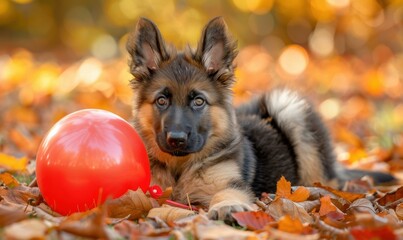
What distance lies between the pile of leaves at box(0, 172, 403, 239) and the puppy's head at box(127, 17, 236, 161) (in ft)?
2.09

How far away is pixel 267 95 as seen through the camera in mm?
7082

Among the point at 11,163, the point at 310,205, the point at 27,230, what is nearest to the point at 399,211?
the point at 310,205

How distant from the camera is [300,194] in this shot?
513 centimetres

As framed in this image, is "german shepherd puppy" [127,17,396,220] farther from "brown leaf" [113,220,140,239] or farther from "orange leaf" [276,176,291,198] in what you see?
"brown leaf" [113,220,140,239]

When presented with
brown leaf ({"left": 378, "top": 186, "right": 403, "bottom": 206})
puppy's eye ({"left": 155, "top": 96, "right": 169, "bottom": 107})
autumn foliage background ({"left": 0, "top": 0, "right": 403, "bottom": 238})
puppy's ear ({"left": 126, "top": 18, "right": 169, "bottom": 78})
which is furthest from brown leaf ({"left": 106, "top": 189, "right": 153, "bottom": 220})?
brown leaf ({"left": 378, "top": 186, "right": 403, "bottom": 206})

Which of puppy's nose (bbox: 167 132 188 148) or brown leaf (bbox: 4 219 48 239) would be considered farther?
puppy's nose (bbox: 167 132 188 148)

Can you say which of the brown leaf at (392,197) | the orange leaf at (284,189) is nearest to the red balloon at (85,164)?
the orange leaf at (284,189)

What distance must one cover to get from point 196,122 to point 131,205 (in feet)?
3.33

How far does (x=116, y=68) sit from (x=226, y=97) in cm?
945

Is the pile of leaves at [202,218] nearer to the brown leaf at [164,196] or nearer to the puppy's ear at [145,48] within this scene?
the brown leaf at [164,196]

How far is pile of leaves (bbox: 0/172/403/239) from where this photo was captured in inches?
146

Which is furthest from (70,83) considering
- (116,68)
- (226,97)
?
(226,97)

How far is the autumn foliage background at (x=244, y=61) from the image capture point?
919 centimetres

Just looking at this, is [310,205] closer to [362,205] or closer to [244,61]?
[362,205]
